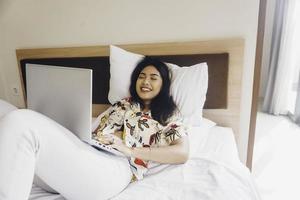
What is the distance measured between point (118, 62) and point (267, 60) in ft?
7.59

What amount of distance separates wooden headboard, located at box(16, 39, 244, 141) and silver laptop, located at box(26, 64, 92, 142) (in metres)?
0.70

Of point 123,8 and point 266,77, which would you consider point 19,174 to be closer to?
point 123,8

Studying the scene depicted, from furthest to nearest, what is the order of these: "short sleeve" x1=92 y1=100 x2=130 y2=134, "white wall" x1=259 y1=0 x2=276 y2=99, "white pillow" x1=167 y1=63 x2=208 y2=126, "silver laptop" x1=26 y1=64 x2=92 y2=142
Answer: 1. "white wall" x1=259 y1=0 x2=276 y2=99
2. "white pillow" x1=167 y1=63 x2=208 y2=126
3. "short sleeve" x1=92 y1=100 x2=130 y2=134
4. "silver laptop" x1=26 y1=64 x2=92 y2=142

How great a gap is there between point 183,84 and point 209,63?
0.24m

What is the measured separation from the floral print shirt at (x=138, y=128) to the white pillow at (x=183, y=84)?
0.17 metres

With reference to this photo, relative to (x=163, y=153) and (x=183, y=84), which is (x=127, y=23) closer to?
(x=183, y=84)

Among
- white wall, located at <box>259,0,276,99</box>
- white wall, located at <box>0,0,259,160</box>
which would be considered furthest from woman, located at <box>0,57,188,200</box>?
white wall, located at <box>259,0,276,99</box>

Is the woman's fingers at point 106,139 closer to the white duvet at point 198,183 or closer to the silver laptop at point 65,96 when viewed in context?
the silver laptop at point 65,96

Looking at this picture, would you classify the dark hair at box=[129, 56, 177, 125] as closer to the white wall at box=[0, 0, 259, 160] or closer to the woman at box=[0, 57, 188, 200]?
the woman at box=[0, 57, 188, 200]

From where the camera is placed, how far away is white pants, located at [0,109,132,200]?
842 mm

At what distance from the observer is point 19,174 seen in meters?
0.84

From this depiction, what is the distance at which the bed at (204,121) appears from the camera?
1058 mm

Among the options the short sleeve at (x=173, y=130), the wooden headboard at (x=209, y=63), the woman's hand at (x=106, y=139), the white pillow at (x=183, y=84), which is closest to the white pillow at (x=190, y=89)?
the white pillow at (x=183, y=84)

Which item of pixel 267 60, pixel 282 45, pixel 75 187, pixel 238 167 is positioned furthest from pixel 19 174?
pixel 267 60
